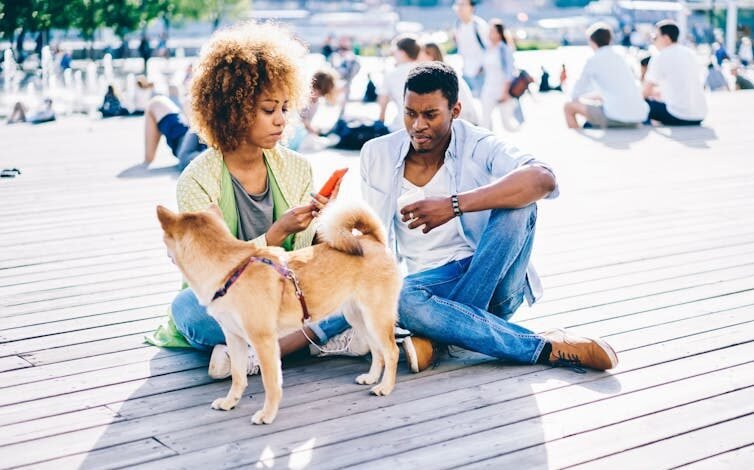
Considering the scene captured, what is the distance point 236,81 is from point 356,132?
6.54m

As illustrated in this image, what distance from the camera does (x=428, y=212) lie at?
364cm

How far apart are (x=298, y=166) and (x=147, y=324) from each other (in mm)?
1169

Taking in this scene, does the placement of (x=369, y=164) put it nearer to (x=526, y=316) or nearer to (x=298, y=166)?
(x=298, y=166)

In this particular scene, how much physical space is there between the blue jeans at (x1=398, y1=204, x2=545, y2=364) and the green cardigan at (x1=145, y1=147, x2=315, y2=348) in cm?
54

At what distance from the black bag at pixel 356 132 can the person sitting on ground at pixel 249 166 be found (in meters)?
6.22

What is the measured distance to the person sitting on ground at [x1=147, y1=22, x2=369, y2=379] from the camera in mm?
3738

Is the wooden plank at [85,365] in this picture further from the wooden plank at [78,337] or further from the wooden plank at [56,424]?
the wooden plank at [56,424]

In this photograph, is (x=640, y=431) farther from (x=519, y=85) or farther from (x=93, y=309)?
(x=519, y=85)

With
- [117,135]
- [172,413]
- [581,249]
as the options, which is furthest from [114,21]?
[172,413]

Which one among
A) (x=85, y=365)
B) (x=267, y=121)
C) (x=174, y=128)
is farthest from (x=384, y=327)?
(x=174, y=128)

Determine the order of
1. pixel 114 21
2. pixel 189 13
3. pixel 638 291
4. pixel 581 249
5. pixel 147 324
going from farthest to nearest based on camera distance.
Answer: pixel 189 13 → pixel 114 21 → pixel 581 249 → pixel 638 291 → pixel 147 324

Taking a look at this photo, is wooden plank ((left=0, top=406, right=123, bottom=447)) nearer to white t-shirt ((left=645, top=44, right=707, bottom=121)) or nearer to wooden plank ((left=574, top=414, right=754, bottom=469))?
wooden plank ((left=574, top=414, right=754, bottom=469))

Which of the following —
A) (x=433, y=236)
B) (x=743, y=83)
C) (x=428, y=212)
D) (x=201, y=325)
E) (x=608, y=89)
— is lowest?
(x=743, y=83)

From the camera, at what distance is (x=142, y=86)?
15.6 metres
